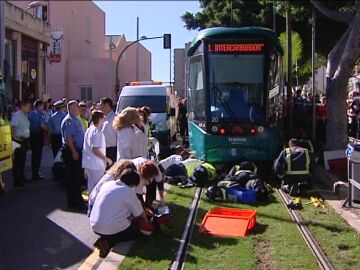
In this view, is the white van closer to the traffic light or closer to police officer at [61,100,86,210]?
police officer at [61,100,86,210]

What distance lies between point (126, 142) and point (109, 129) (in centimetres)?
115

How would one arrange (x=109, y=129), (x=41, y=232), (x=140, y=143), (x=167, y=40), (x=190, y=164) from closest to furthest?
(x=41, y=232) < (x=140, y=143) < (x=109, y=129) < (x=190, y=164) < (x=167, y=40)

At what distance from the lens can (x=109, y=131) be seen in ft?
33.9

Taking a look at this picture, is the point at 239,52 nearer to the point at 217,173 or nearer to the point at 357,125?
the point at 217,173

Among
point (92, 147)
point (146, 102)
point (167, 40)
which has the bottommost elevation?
point (92, 147)

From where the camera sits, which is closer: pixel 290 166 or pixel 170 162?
pixel 290 166

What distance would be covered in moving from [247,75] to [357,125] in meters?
9.08

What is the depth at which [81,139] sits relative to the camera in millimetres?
9891

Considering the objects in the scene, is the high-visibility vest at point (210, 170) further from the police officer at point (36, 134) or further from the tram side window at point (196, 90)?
the police officer at point (36, 134)

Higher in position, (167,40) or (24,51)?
(167,40)

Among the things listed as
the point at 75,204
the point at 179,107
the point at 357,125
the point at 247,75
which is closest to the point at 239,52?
the point at 247,75

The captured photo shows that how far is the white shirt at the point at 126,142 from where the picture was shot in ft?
30.2

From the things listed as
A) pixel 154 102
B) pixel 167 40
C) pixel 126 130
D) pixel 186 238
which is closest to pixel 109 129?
pixel 126 130

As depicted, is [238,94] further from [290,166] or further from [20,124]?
[20,124]
